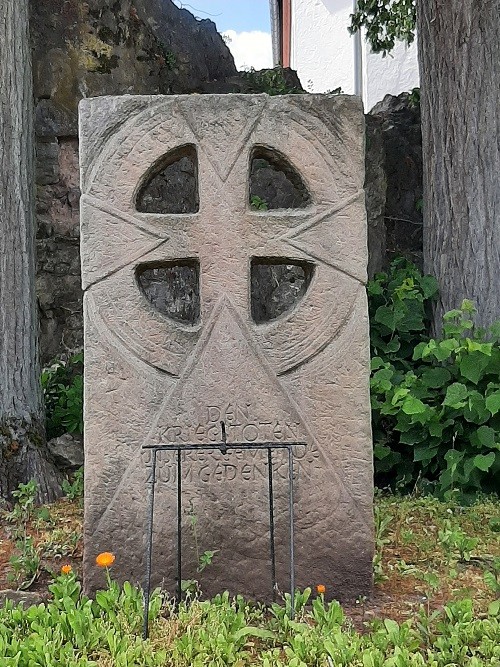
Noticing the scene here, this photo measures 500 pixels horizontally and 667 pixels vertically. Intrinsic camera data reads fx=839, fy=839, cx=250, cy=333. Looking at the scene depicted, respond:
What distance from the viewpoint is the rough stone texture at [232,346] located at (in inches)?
117

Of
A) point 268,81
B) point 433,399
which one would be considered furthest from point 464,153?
point 268,81

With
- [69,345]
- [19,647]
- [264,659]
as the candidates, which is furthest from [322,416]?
[69,345]

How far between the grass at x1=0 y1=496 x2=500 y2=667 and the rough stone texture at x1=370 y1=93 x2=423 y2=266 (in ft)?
12.5

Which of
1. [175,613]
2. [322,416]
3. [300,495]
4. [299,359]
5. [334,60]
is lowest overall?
[175,613]

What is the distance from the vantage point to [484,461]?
413 centimetres

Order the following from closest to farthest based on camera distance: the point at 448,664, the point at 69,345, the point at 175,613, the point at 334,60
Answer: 1. the point at 448,664
2. the point at 175,613
3. the point at 69,345
4. the point at 334,60

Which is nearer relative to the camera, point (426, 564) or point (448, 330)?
point (426, 564)

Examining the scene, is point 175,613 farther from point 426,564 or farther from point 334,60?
point 334,60

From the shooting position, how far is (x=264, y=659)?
7.67 ft

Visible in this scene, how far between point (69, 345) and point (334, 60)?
7297mm

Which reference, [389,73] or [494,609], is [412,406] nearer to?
[494,609]

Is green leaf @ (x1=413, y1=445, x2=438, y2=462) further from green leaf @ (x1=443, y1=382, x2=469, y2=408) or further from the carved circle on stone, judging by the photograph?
the carved circle on stone

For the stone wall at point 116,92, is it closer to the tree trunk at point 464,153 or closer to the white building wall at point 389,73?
the tree trunk at point 464,153

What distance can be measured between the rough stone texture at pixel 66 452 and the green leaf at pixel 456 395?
6.98 feet
